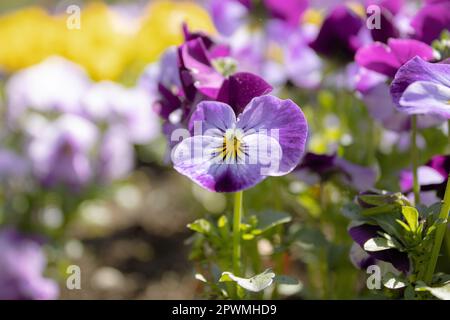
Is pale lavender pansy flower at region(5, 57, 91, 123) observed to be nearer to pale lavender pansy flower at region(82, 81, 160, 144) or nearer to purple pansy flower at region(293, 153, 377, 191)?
pale lavender pansy flower at region(82, 81, 160, 144)

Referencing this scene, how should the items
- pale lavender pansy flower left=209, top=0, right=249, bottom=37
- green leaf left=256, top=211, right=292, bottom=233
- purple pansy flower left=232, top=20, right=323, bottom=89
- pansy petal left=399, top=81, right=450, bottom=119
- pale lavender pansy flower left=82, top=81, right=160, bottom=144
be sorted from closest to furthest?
pansy petal left=399, top=81, right=450, bottom=119
green leaf left=256, top=211, right=292, bottom=233
pale lavender pansy flower left=209, top=0, right=249, bottom=37
purple pansy flower left=232, top=20, right=323, bottom=89
pale lavender pansy flower left=82, top=81, right=160, bottom=144

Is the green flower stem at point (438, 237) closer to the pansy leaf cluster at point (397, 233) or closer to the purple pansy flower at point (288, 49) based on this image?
the pansy leaf cluster at point (397, 233)

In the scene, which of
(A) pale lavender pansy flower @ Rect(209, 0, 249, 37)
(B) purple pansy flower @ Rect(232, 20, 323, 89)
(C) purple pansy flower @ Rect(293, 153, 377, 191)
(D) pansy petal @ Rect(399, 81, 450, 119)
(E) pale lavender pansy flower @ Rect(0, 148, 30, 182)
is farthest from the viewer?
(E) pale lavender pansy flower @ Rect(0, 148, 30, 182)

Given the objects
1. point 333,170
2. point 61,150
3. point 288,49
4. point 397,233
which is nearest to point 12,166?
point 61,150

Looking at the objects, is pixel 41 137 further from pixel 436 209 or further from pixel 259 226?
pixel 436 209

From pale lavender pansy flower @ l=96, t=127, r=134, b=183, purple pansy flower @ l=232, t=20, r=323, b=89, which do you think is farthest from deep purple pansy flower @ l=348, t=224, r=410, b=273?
pale lavender pansy flower @ l=96, t=127, r=134, b=183

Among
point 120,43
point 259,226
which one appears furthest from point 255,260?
point 120,43

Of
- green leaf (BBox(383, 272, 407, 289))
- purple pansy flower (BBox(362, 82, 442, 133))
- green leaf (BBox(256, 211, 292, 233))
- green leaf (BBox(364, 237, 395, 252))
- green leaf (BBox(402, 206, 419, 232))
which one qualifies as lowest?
green leaf (BBox(383, 272, 407, 289))
